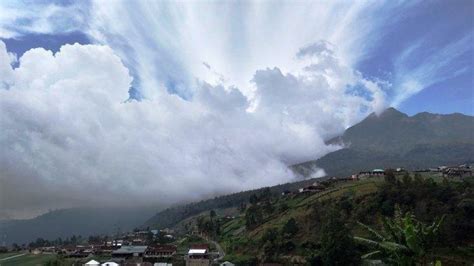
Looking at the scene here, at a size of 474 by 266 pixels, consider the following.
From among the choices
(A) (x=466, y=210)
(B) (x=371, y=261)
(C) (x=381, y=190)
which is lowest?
(B) (x=371, y=261)

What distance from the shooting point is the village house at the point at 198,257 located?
87.5 metres

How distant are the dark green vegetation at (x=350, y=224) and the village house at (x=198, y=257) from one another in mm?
4362

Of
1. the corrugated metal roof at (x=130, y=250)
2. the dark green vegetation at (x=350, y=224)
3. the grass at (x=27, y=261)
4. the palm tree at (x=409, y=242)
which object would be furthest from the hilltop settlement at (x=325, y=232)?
the palm tree at (x=409, y=242)

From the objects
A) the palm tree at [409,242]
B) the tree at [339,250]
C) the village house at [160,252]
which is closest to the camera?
the palm tree at [409,242]

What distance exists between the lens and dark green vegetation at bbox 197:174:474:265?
59.4m

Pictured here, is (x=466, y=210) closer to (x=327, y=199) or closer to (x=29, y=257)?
(x=327, y=199)

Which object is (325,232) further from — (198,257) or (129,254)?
(129,254)

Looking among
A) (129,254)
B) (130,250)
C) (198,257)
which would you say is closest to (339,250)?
(198,257)

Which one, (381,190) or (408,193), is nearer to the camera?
(408,193)

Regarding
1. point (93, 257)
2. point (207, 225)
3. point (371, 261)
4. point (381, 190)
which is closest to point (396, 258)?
point (371, 261)

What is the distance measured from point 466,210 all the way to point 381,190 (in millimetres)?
18760

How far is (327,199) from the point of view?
99.2 metres

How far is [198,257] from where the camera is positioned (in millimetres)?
91000

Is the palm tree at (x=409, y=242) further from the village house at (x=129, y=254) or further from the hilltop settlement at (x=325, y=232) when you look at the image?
the village house at (x=129, y=254)
